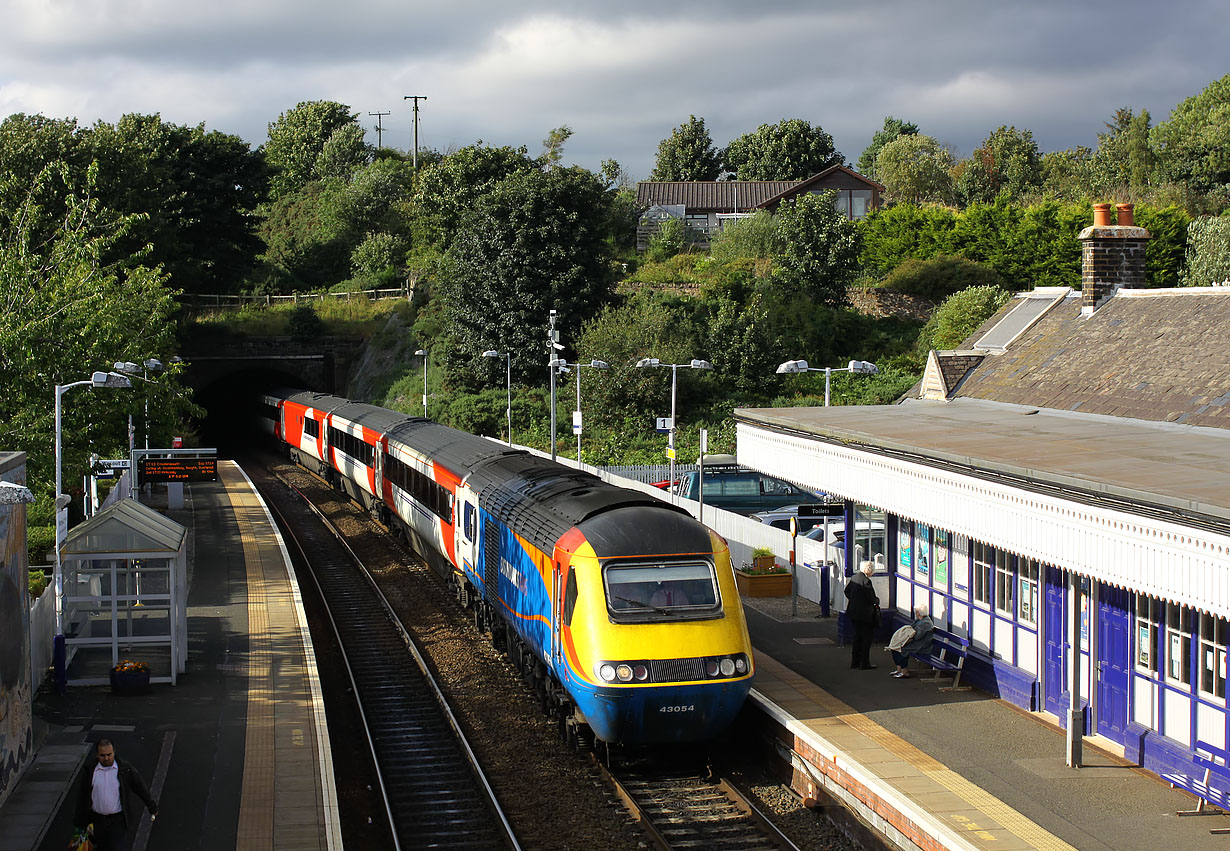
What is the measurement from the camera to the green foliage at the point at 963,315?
4441 centimetres

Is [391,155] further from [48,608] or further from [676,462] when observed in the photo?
[48,608]

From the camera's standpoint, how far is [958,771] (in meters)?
11.5

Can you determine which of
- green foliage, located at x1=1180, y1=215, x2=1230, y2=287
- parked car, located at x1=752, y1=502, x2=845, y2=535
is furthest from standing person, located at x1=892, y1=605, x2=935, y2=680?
green foliage, located at x1=1180, y1=215, x2=1230, y2=287

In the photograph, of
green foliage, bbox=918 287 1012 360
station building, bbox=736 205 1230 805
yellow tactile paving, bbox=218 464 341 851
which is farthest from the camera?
green foliage, bbox=918 287 1012 360

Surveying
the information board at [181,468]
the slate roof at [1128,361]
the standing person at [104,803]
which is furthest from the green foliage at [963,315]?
the standing person at [104,803]

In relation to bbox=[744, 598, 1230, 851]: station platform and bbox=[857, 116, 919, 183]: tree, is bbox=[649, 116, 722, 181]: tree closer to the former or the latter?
bbox=[857, 116, 919, 183]: tree

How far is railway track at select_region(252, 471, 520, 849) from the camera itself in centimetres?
1180

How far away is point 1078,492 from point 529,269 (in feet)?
126

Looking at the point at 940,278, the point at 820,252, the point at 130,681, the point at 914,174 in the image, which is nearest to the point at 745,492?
the point at 130,681

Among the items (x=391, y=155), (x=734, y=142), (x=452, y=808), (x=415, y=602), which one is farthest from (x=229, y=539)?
(x=391, y=155)

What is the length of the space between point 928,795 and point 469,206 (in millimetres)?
51395

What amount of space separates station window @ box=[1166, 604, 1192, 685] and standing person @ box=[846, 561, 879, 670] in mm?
4392

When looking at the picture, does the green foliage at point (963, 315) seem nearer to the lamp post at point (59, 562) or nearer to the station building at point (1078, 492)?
the station building at point (1078, 492)

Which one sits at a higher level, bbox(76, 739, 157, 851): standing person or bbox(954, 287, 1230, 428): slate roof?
bbox(954, 287, 1230, 428): slate roof
